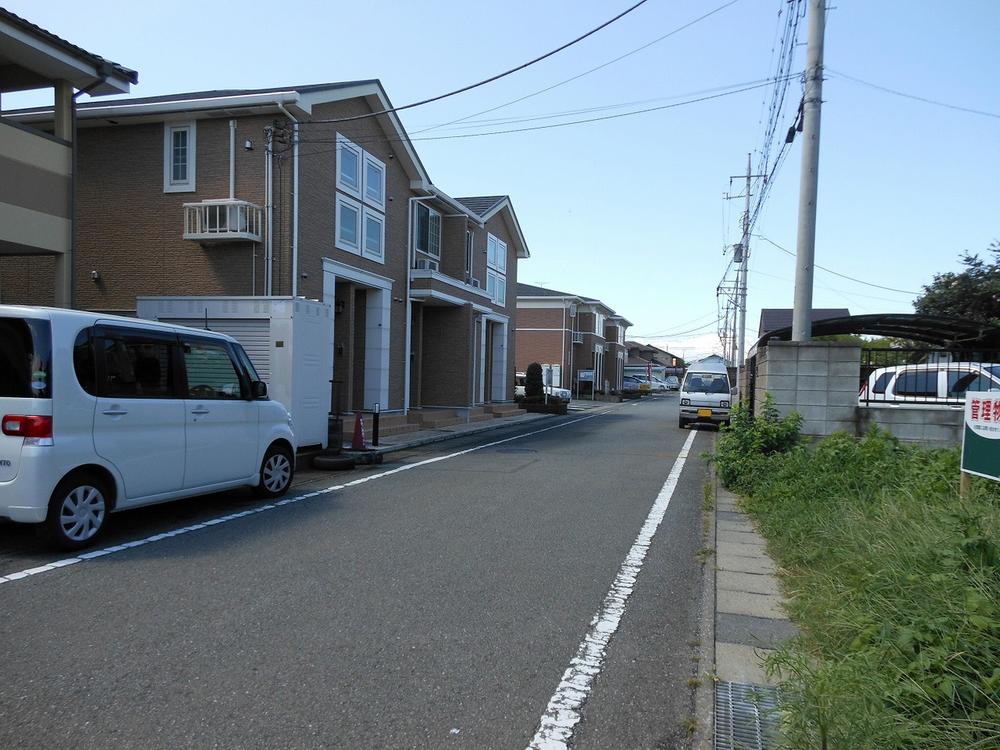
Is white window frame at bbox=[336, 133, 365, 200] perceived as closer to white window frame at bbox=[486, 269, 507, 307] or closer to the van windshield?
white window frame at bbox=[486, 269, 507, 307]

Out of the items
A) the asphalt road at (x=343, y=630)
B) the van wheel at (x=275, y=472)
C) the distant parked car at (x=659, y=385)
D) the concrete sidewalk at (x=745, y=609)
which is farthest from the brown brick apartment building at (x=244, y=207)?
the distant parked car at (x=659, y=385)

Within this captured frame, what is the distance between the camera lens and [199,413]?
288 inches

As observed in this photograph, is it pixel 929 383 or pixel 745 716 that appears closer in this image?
pixel 745 716

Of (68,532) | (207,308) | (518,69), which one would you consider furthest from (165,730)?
(518,69)

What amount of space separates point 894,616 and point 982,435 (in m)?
2.12

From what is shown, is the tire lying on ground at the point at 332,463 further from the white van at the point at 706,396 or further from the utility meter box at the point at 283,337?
the white van at the point at 706,396

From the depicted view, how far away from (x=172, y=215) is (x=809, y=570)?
14158 mm

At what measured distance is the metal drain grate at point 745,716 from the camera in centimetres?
314

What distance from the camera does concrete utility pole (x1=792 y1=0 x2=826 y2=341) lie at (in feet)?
32.6

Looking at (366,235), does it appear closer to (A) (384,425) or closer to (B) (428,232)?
(B) (428,232)

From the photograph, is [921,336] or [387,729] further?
[921,336]

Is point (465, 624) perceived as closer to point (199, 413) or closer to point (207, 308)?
point (199, 413)

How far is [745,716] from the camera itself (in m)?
3.39

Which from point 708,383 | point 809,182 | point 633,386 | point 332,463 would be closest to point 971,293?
point 708,383
